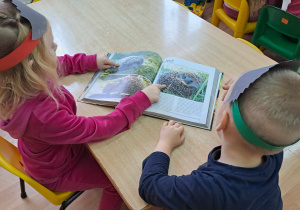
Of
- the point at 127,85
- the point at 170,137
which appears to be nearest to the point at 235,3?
the point at 127,85

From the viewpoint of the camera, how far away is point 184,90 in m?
0.98

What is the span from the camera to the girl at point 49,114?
0.75 meters

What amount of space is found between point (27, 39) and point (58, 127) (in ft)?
0.86

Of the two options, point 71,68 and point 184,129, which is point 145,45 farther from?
point 184,129

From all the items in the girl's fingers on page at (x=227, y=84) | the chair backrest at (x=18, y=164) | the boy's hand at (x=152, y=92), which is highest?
the girl's fingers on page at (x=227, y=84)

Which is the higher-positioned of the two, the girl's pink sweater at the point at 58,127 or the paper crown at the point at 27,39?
the paper crown at the point at 27,39

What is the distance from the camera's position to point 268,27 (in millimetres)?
1892

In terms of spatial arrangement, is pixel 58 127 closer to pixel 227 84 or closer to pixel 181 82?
pixel 181 82

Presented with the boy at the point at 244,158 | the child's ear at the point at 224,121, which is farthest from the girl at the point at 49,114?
the child's ear at the point at 224,121

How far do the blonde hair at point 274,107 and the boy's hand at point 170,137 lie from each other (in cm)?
→ 28

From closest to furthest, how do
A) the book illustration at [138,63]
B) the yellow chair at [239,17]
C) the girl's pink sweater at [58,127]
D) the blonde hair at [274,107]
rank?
the blonde hair at [274,107] → the girl's pink sweater at [58,127] → the book illustration at [138,63] → the yellow chair at [239,17]

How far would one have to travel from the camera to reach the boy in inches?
22.7

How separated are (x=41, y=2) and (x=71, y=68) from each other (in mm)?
635

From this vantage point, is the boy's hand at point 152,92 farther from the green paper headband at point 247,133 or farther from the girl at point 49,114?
the green paper headband at point 247,133
